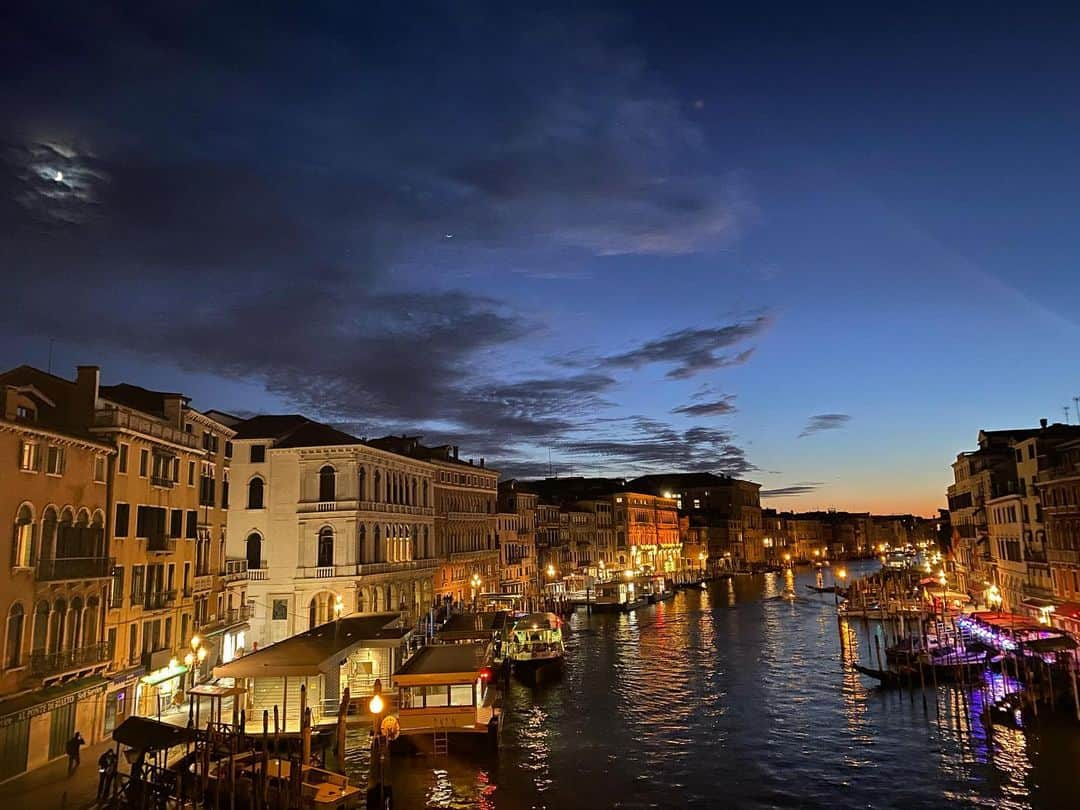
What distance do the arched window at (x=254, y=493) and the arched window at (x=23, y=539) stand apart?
845 inches

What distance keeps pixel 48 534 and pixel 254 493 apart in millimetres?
20794

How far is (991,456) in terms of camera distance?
6362 cm

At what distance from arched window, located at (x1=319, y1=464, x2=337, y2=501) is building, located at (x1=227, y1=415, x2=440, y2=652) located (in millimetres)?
56

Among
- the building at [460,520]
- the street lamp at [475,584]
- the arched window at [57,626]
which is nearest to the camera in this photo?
the arched window at [57,626]

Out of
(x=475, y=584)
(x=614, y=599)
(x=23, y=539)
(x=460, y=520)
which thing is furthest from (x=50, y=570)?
(x=614, y=599)

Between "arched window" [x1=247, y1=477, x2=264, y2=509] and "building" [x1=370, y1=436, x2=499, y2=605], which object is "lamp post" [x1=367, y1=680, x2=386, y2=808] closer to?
"arched window" [x1=247, y1=477, x2=264, y2=509]

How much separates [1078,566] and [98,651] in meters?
45.9

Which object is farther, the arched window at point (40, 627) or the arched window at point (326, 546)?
the arched window at point (326, 546)

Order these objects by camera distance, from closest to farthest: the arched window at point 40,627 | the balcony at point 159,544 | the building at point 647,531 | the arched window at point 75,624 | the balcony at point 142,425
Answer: the arched window at point 40,627, the arched window at point 75,624, the balcony at point 142,425, the balcony at point 159,544, the building at point 647,531

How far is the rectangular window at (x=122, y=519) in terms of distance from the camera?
89.1 feet

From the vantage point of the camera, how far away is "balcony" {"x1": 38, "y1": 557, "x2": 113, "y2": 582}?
23.0 m

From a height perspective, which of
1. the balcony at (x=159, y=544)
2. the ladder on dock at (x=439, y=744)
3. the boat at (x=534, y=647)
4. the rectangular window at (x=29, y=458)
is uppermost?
the rectangular window at (x=29, y=458)

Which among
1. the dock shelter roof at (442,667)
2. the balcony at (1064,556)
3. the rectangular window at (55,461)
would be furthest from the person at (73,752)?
the balcony at (1064,556)

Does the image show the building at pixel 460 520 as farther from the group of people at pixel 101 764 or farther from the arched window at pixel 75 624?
the group of people at pixel 101 764
